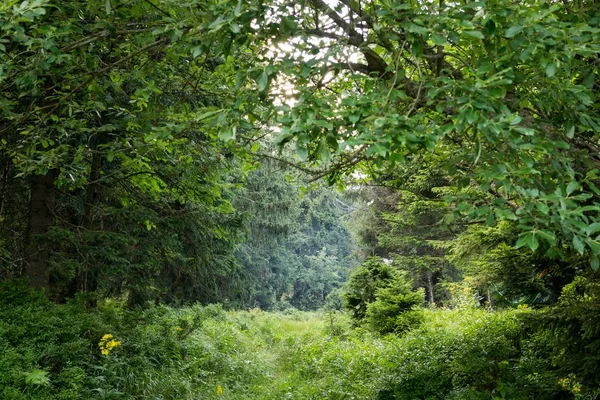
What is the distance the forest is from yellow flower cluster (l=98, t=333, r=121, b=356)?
2.1 inches

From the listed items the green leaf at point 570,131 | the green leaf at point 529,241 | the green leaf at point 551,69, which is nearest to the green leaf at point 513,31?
the green leaf at point 551,69

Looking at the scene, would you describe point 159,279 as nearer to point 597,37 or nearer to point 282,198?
point 282,198

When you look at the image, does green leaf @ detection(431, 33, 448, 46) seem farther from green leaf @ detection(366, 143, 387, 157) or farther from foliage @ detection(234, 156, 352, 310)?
foliage @ detection(234, 156, 352, 310)

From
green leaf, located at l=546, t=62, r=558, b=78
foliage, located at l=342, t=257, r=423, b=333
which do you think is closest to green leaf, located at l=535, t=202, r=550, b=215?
green leaf, located at l=546, t=62, r=558, b=78

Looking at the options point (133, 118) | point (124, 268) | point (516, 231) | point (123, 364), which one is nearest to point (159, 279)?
point (124, 268)

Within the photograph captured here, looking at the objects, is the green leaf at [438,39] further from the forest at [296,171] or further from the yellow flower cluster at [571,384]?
the yellow flower cluster at [571,384]

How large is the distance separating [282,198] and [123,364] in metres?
11.7

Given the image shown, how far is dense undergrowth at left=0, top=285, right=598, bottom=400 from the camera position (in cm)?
555

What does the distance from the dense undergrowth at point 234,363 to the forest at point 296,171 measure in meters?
0.04

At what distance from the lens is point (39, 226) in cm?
712

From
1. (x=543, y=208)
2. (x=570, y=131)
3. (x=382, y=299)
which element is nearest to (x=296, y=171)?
(x=570, y=131)

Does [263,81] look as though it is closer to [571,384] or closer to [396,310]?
[571,384]

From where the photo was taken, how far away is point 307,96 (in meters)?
2.76

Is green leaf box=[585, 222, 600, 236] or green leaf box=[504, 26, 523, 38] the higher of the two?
green leaf box=[504, 26, 523, 38]
